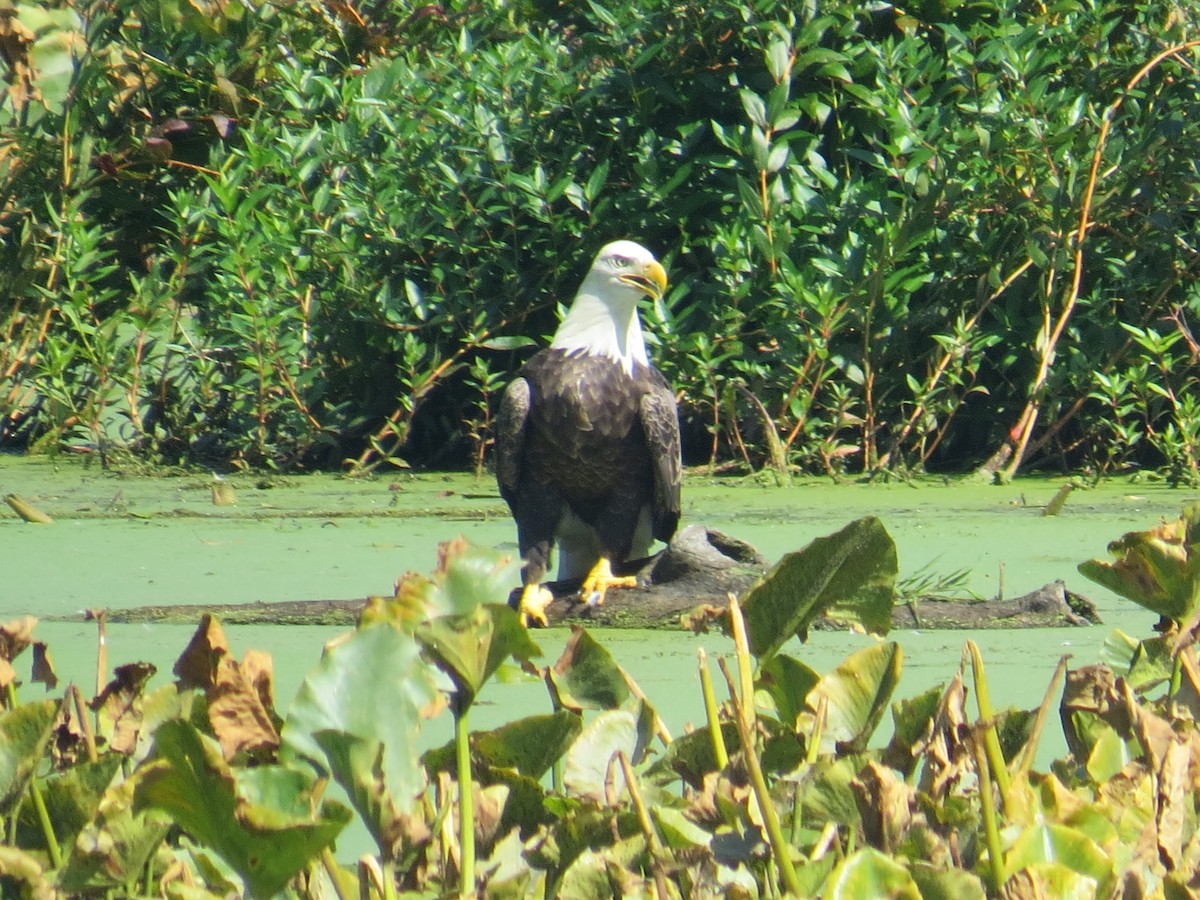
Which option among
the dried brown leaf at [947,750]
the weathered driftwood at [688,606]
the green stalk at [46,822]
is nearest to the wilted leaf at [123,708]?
the green stalk at [46,822]

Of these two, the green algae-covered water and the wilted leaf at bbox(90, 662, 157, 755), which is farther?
the green algae-covered water

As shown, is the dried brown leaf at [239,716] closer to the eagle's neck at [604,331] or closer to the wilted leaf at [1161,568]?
the wilted leaf at [1161,568]

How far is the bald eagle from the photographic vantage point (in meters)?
4.32

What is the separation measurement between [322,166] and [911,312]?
240 centimetres

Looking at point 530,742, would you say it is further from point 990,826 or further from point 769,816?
point 990,826

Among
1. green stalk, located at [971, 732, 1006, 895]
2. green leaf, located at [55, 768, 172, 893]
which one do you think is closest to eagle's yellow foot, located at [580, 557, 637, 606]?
green leaf, located at [55, 768, 172, 893]

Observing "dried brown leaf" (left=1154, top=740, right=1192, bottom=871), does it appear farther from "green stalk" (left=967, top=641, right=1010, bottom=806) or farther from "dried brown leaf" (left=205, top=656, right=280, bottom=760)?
"dried brown leaf" (left=205, top=656, right=280, bottom=760)

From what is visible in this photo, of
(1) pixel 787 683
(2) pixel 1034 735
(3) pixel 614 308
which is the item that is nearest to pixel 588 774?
(1) pixel 787 683

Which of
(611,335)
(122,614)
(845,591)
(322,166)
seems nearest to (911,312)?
(611,335)

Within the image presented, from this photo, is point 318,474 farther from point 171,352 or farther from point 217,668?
point 217,668

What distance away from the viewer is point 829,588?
1.51m

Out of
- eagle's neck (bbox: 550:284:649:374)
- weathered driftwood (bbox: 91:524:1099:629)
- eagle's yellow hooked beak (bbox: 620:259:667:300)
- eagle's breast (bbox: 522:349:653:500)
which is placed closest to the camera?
weathered driftwood (bbox: 91:524:1099:629)

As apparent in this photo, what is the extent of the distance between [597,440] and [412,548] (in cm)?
58

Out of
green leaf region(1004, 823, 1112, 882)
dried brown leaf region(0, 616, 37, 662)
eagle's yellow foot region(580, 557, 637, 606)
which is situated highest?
green leaf region(1004, 823, 1112, 882)
